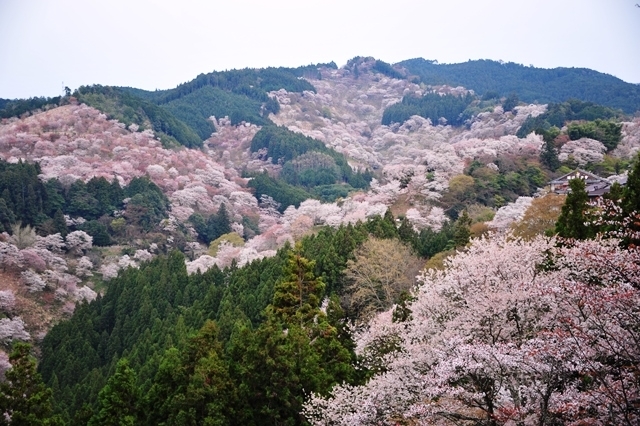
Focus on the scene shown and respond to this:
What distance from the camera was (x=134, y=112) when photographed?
9738cm

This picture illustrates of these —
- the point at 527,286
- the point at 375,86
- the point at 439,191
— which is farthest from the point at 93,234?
the point at 375,86

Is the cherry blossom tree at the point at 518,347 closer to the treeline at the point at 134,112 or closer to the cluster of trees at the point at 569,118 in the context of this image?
the cluster of trees at the point at 569,118

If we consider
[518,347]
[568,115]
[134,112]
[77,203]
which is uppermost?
[134,112]

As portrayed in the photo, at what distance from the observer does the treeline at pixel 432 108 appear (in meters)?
143

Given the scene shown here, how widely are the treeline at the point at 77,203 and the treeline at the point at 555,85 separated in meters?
108

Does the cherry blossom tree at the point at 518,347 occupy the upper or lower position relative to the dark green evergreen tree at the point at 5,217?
upper

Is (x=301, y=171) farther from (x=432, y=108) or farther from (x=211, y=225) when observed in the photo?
(x=432, y=108)

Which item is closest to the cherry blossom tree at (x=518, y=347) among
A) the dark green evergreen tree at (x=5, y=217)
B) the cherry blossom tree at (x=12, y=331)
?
the cherry blossom tree at (x=12, y=331)

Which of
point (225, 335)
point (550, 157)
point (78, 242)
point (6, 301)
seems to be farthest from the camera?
point (78, 242)

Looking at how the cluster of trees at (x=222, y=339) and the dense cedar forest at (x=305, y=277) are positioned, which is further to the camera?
the cluster of trees at (x=222, y=339)

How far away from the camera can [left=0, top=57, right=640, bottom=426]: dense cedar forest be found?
1196cm

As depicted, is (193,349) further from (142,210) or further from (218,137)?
(218,137)

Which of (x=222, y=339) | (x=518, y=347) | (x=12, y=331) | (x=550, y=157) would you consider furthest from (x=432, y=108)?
(x=518, y=347)

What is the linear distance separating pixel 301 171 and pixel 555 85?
10095 centimetres
